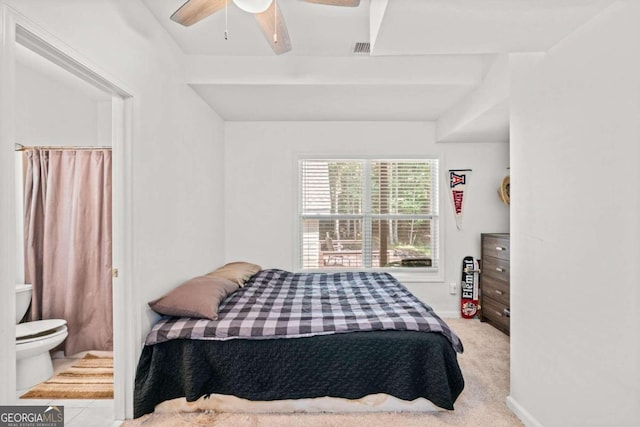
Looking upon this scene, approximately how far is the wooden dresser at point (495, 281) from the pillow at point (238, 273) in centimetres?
256

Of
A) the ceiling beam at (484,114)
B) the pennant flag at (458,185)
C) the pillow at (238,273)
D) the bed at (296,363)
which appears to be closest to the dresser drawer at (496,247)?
the pennant flag at (458,185)

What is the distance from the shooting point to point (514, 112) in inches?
86.4

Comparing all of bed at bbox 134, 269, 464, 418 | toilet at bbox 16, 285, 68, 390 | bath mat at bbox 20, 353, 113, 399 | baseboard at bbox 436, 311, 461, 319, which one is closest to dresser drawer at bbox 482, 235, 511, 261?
baseboard at bbox 436, 311, 461, 319

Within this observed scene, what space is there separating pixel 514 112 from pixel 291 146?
255 centimetres

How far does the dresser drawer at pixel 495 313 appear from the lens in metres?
A: 3.51

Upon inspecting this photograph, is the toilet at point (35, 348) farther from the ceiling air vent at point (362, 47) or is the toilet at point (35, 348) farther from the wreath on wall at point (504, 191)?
the wreath on wall at point (504, 191)

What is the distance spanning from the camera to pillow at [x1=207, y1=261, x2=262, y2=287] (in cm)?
316

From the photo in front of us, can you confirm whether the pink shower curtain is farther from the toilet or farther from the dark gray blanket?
the dark gray blanket

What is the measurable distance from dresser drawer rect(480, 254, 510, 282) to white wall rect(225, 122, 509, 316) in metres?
0.24

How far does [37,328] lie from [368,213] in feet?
10.8

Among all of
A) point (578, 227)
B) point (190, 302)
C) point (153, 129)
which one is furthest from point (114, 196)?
point (578, 227)

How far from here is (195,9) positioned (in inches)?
66.9

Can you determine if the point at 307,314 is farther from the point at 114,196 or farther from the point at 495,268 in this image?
the point at 495,268

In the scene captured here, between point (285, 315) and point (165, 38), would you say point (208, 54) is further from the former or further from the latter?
point (285, 315)
